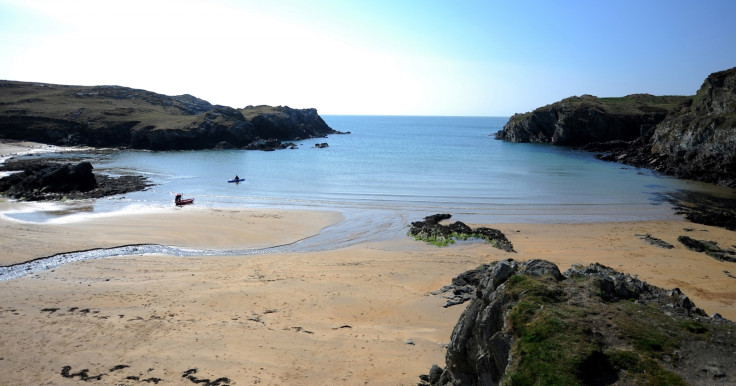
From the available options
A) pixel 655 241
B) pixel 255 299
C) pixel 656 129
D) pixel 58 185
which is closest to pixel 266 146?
pixel 58 185

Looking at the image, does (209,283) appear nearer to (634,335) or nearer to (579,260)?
(634,335)

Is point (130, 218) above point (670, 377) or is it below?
below

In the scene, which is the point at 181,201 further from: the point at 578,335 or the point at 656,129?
the point at 656,129

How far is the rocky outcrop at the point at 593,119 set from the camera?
90625mm

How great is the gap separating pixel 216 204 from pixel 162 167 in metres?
29.1

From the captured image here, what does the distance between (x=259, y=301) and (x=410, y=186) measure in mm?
32008

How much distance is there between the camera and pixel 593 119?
305ft

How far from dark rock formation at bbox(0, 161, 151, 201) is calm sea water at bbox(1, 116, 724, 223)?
9.94 ft

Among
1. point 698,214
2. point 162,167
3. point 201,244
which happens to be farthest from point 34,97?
point 698,214

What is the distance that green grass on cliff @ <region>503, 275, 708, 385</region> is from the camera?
7.04 meters

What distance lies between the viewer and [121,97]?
12050 centimetres

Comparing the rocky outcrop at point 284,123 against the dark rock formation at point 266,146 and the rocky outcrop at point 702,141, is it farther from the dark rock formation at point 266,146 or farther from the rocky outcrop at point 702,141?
the rocky outcrop at point 702,141

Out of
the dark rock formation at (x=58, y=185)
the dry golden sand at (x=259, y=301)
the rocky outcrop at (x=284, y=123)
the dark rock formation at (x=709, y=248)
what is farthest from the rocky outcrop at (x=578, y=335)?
the rocky outcrop at (x=284, y=123)

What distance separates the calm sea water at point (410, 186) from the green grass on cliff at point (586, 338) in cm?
2400
